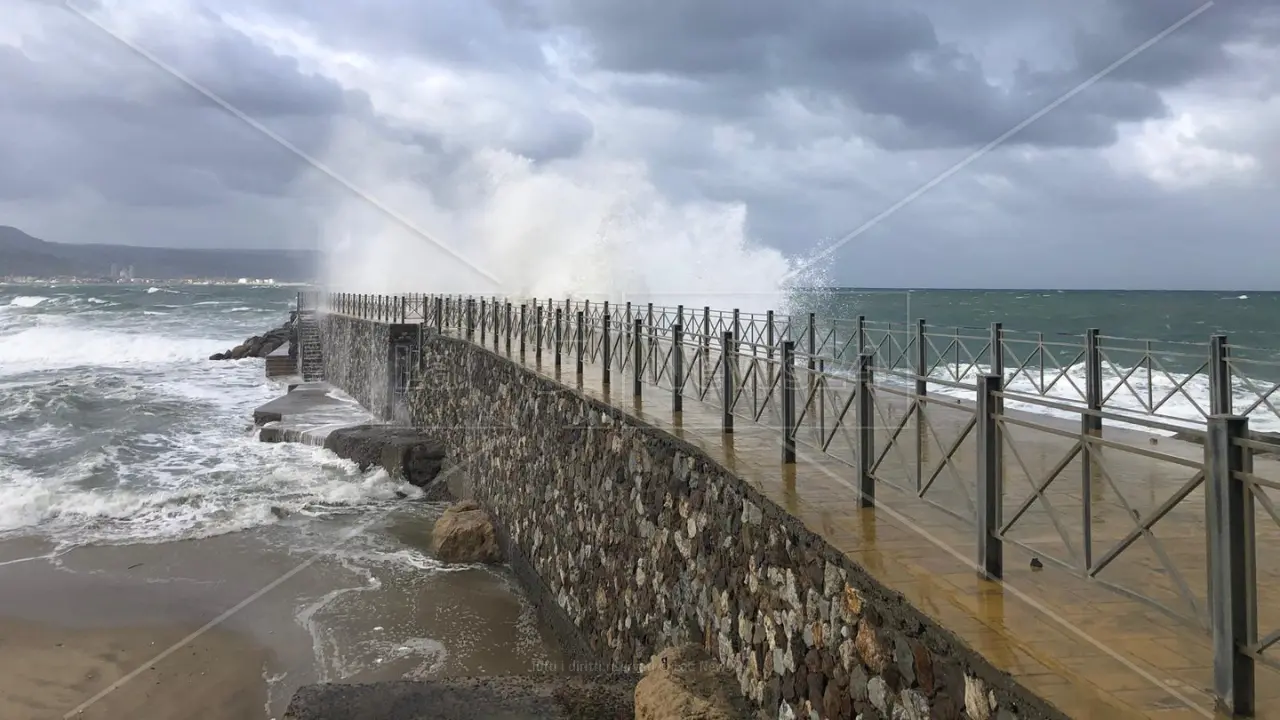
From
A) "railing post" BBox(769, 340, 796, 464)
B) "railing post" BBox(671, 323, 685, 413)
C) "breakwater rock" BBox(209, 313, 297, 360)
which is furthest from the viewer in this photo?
"breakwater rock" BBox(209, 313, 297, 360)

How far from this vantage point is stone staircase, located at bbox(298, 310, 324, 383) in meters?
31.4

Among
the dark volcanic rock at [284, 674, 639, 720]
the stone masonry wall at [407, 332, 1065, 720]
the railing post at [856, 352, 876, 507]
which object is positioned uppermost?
the railing post at [856, 352, 876, 507]

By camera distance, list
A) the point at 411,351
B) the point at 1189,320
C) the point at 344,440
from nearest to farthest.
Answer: the point at 344,440
the point at 411,351
the point at 1189,320

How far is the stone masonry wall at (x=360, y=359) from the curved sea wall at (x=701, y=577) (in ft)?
30.2

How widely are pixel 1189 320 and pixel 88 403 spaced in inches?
2049

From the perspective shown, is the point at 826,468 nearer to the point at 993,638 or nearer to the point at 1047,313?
the point at 993,638

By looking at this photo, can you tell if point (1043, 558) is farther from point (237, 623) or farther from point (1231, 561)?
point (237, 623)

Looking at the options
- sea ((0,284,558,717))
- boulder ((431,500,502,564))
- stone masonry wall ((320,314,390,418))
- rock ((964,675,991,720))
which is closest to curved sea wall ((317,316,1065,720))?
rock ((964,675,991,720))

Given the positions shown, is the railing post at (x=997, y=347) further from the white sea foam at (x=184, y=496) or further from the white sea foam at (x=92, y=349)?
the white sea foam at (x=92, y=349)

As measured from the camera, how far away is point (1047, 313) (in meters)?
60.2

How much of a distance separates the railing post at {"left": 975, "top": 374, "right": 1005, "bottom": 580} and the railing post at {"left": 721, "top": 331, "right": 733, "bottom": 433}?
315 cm

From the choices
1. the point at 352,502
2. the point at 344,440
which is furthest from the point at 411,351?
the point at 352,502

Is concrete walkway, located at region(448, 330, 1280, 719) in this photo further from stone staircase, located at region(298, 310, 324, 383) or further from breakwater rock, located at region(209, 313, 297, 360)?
breakwater rock, located at region(209, 313, 297, 360)

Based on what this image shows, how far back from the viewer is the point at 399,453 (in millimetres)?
14219
